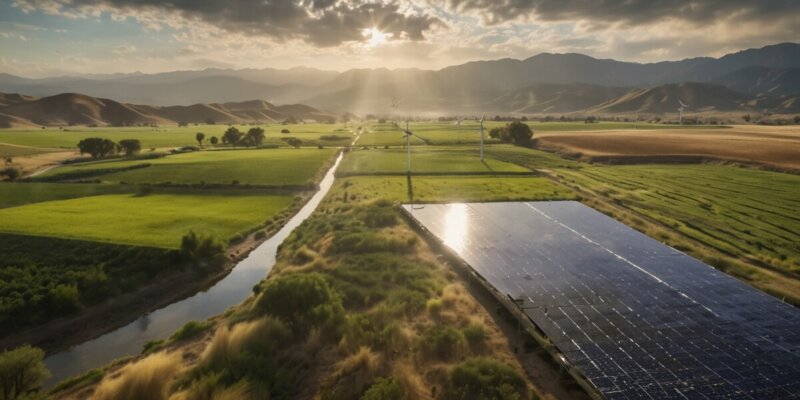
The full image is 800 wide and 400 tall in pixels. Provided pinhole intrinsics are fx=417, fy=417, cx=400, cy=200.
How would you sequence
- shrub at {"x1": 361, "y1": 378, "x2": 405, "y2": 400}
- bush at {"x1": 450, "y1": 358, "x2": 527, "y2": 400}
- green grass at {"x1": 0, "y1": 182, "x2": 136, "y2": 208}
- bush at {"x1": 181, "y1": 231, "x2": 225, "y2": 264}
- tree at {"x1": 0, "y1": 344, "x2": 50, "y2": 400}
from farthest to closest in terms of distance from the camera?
1. green grass at {"x1": 0, "y1": 182, "x2": 136, "y2": 208}
2. bush at {"x1": 181, "y1": 231, "x2": 225, "y2": 264}
3. tree at {"x1": 0, "y1": 344, "x2": 50, "y2": 400}
4. bush at {"x1": 450, "y1": 358, "x2": 527, "y2": 400}
5. shrub at {"x1": 361, "y1": 378, "x2": 405, "y2": 400}

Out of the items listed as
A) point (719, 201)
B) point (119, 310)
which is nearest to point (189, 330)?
point (119, 310)

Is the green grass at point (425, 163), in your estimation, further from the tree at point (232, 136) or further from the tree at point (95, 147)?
the tree at point (95, 147)

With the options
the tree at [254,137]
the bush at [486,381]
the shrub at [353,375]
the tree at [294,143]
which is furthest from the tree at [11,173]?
the bush at [486,381]

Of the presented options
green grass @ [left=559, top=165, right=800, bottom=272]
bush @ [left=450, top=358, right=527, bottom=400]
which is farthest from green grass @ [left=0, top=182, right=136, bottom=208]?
green grass @ [left=559, top=165, right=800, bottom=272]

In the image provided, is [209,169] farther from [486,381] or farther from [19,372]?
[486,381]

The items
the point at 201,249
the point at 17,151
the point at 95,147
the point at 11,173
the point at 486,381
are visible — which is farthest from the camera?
the point at 17,151

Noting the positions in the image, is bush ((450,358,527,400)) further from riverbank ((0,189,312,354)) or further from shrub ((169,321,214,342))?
riverbank ((0,189,312,354))
